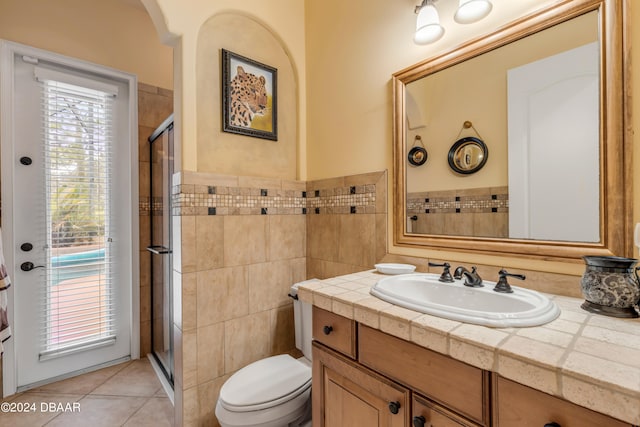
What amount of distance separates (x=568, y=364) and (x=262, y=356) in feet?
5.39

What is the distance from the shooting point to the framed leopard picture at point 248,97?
170cm

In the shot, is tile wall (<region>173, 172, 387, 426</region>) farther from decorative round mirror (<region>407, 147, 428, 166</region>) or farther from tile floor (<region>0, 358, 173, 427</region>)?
tile floor (<region>0, 358, 173, 427</region>)

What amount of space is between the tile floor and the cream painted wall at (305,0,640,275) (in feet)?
5.93

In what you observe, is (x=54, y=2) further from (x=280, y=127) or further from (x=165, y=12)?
(x=280, y=127)

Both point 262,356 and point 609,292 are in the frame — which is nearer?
point 609,292

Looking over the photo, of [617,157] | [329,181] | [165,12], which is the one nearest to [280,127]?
[329,181]

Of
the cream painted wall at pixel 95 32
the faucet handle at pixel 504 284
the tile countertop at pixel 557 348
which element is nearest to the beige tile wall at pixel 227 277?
the tile countertop at pixel 557 348

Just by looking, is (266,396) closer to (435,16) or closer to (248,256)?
(248,256)

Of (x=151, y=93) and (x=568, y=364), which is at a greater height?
(x=151, y=93)

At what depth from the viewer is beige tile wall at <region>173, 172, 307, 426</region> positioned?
5.04 ft

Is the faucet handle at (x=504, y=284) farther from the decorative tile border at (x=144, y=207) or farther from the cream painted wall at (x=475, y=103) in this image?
the decorative tile border at (x=144, y=207)

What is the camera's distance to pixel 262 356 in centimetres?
183

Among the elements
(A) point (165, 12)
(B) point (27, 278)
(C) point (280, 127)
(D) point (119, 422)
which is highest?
(A) point (165, 12)

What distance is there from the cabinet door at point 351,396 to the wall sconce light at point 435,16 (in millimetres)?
1409
